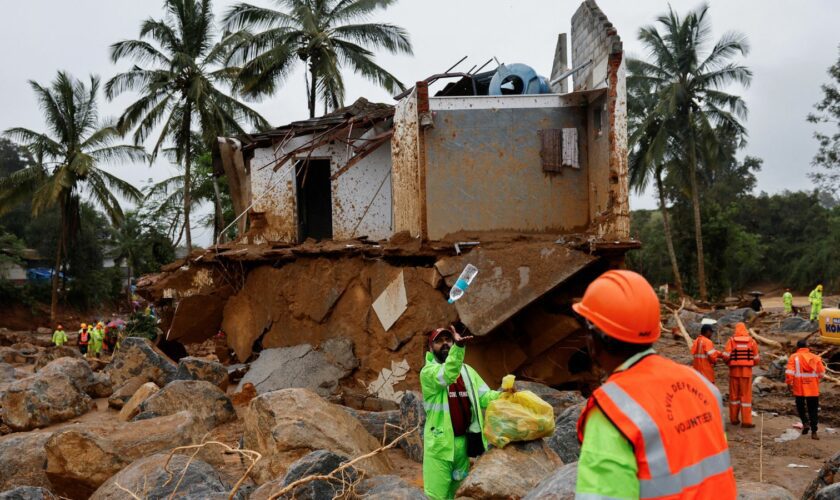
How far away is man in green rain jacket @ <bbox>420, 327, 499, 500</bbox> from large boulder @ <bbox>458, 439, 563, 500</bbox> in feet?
0.31

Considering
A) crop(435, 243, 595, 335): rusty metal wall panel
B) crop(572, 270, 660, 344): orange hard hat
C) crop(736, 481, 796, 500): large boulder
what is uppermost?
crop(572, 270, 660, 344): orange hard hat

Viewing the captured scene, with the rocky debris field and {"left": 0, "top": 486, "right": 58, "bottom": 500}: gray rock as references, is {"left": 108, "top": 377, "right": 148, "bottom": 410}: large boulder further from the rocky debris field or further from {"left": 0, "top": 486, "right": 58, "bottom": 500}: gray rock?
{"left": 0, "top": 486, "right": 58, "bottom": 500}: gray rock

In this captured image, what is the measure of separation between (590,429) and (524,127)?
361 inches

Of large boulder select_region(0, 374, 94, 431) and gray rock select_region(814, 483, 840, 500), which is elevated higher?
gray rock select_region(814, 483, 840, 500)

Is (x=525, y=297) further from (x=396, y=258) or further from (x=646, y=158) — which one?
(x=646, y=158)

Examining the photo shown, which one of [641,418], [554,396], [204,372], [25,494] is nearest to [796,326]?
[554,396]

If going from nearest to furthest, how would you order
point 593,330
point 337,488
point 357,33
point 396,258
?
point 593,330, point 337,488, point 396,258, point 357,33

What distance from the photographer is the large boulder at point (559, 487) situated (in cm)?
414

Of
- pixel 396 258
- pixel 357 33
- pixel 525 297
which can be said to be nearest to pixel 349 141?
pixel 396 258

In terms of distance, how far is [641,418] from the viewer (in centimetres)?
198

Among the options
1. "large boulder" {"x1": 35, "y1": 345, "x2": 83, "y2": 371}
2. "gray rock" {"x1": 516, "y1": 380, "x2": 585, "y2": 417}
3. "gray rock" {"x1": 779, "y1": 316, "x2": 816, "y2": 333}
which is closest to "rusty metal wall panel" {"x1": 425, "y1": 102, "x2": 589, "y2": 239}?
"gray rock" {"x1": 516, "y1": 380, "x2": 585, "y2": 417}

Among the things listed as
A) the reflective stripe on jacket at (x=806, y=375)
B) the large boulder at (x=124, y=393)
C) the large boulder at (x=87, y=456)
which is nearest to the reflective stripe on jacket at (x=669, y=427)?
the large boulder at (x=87, y=456)

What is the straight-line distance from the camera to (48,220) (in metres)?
43.0

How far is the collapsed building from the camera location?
9984 millimetres
